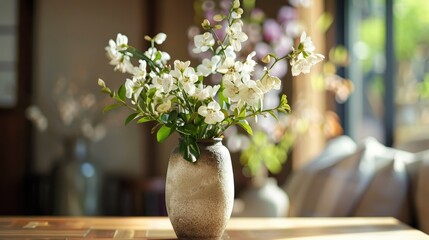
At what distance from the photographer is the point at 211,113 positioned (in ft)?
5.07

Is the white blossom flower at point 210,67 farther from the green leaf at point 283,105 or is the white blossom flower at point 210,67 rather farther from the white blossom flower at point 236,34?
the green leaf at point 283,105

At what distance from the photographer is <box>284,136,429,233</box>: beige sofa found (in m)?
2.42

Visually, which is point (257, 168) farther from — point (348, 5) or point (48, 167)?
point (48, 167)

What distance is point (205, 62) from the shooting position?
167cm

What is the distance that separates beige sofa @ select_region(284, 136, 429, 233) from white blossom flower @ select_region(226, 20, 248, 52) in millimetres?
984

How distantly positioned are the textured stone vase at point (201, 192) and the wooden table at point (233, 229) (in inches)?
6.8

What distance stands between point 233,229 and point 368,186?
758 mm

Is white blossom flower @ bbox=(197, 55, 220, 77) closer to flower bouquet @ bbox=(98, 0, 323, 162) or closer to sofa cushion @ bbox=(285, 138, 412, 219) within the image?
flower bouquet @ bbox=(98, 0, 323, 162)

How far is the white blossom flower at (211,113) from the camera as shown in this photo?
1543 mm

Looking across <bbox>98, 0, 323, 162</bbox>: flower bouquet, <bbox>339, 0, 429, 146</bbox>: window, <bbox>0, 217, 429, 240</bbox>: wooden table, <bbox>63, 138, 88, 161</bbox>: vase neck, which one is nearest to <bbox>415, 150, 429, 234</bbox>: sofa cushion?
<bbox>0, 217, 429, 240</bbox>: wooden table

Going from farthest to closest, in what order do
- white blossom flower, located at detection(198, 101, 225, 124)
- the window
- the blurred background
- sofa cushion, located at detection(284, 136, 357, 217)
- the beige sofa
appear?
the blurred background
the window
sofa cushion, located at detection(284, 136, 357, 217)
the beige sofa
white blossom flower, located at detection(198, 101, 225, 124)

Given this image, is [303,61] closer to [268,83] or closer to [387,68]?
[268,83]

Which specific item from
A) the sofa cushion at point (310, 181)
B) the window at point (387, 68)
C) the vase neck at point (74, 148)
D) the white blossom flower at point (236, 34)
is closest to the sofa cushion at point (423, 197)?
the sofa cushion at point (310, 181)

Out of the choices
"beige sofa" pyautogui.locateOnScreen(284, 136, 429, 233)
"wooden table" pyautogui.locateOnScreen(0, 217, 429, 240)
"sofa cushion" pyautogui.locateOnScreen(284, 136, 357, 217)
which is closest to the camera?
→ "wooden table" pyautogui.locateOnScreen(0, 217, 429, 240)
